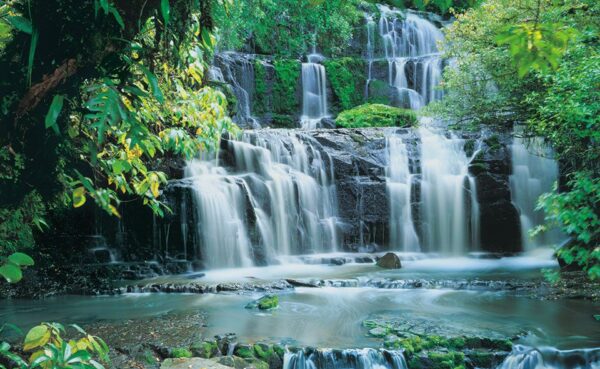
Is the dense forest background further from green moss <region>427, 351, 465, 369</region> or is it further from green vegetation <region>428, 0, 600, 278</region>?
green moss <region>427, 351, 465, 369</region>

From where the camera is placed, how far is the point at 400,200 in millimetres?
14734

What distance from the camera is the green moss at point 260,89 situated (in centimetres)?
2194

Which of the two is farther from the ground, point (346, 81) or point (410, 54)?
point (410, 54)

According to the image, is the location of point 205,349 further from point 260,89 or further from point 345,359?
point 260,89

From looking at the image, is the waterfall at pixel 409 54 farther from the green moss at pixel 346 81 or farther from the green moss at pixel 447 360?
the green moss at pixel 447 360

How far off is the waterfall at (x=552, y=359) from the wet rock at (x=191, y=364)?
3.35 m

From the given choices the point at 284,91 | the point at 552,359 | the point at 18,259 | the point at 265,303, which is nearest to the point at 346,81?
the point at 284,91

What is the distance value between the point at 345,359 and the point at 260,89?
16957 millimetres

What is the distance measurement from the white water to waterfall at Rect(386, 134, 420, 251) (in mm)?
7642

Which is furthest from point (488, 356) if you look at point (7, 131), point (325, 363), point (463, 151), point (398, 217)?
point (463, 151)

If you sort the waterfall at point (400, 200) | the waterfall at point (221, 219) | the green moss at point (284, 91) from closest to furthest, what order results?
1. the waterfall at point (221, 219)
2. the waterfall at point (400, 200)
3. the green moss at point (284, 91)

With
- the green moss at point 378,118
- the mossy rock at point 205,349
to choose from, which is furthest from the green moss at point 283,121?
the mossy rock at point 205,349

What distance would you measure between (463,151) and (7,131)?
1418cm

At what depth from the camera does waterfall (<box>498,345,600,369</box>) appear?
633 cm
